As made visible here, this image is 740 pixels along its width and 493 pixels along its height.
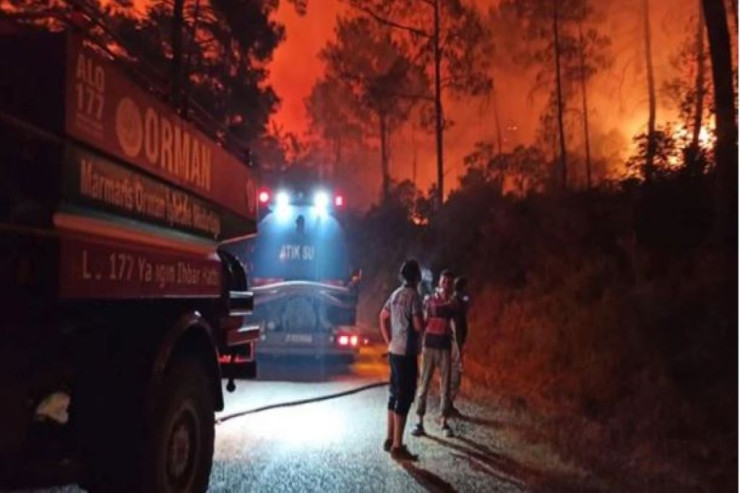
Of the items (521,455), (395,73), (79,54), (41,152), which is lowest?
(521,455)

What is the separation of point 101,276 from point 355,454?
168 inches

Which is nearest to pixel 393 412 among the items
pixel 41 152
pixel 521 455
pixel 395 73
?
pixel 521 455

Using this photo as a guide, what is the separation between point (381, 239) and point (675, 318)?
95.7 feet

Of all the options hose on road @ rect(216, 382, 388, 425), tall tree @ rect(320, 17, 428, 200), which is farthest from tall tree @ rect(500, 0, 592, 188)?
hose on road @ rect(216, 382, 388, 425)

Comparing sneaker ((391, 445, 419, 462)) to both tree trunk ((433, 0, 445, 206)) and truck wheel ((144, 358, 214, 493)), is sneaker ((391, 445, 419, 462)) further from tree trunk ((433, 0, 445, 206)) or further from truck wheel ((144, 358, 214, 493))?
tree trunk ((433, 0, 445, 206))

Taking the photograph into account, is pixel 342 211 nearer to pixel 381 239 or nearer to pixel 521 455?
pixel 521 455

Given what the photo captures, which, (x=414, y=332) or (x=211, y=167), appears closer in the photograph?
(x=211, y=167)

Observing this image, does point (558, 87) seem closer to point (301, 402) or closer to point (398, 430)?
point (301, 402)

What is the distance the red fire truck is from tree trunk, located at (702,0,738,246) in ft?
27.0

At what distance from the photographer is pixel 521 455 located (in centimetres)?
772

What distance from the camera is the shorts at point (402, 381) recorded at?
7.67m

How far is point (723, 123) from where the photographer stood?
1151 centimetres

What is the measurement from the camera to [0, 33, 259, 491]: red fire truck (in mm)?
3557

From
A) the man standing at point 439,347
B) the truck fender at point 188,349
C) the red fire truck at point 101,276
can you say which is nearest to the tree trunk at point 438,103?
the man standing at point 439,347
